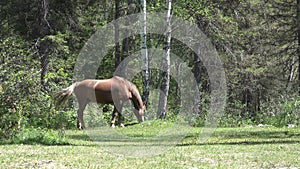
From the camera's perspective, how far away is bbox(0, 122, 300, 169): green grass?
9.02 metres

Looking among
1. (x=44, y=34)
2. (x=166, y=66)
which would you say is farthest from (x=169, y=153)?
(x=44, y=34)

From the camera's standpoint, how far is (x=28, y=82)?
43.6ft

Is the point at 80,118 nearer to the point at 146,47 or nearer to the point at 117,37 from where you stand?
the point at 146,47

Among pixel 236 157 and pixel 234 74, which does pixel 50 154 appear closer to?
pixel 236 157

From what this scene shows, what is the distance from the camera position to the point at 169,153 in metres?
10.8

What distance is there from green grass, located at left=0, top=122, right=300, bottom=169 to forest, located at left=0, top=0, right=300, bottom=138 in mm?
1423

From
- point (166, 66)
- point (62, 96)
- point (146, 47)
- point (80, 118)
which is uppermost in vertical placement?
point (146, 47)

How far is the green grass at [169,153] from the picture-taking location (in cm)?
902

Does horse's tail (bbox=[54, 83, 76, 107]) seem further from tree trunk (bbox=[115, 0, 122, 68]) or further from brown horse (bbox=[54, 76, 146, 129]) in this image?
tree trunk (bbox=[115, 0, 122, 68])

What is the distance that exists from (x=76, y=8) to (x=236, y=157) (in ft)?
55.1

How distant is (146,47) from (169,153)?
1128cm

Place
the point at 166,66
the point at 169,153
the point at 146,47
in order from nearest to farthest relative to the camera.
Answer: the point at 169,153 → the point at 166,66 → the point at 146,47

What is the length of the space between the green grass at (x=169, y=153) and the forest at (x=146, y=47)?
56.0 inches

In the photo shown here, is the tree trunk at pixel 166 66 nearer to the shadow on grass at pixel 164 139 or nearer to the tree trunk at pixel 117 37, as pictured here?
the shadow on grass at pixel 164 139
